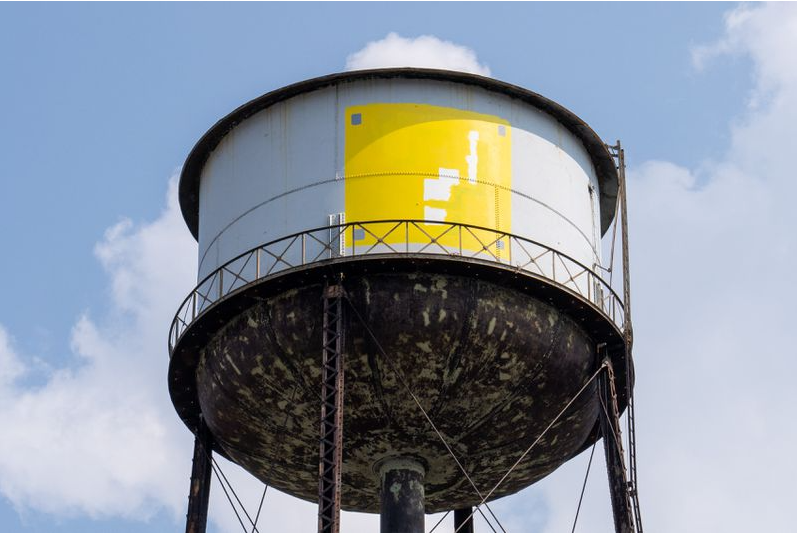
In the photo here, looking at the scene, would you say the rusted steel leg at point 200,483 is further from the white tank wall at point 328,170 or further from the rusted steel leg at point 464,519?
the rusted steel leg at point 464,519

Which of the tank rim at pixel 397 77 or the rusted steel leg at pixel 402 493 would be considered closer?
the tank rim at pixel 397 77

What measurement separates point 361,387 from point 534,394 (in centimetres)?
252

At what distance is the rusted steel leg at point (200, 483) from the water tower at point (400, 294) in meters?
0.03

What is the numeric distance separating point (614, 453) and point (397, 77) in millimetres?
6472

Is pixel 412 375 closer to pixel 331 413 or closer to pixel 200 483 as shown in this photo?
pixel 331 413

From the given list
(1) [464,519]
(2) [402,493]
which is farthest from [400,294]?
(1) [464,519]

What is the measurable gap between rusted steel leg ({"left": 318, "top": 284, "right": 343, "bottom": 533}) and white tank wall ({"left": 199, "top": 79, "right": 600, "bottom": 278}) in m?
1.59

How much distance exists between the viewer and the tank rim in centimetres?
2494

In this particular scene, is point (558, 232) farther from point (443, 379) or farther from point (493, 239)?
point (443, 379)

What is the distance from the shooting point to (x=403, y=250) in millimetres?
23469

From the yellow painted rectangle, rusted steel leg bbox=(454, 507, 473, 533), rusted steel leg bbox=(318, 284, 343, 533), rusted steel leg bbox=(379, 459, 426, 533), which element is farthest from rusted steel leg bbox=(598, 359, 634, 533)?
rusted steel leg bbox=(318, 284, 343, 533)

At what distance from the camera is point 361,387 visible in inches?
949

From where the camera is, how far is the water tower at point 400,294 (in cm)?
2339

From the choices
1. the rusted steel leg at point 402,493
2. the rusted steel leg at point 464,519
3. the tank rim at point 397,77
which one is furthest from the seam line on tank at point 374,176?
the rusted steel leg at point 464,519
